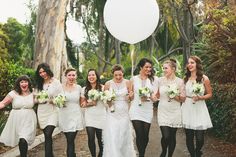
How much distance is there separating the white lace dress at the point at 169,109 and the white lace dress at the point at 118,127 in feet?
2.10

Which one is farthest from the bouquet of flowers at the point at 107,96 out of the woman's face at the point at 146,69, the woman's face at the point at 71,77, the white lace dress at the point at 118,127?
the woman's face at the point at 146,69

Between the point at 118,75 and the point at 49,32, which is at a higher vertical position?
the point at 49,32

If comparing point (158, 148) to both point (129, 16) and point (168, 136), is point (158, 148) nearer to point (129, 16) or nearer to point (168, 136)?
point (168, 136)

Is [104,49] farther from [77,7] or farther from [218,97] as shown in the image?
[218,97]

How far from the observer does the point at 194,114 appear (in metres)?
7.57

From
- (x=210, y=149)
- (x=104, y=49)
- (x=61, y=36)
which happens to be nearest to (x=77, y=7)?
(x=104, y=49)

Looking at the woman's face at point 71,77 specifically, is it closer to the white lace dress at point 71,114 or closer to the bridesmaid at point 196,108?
the white lace dress at point 71,114

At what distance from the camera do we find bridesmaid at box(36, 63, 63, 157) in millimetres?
7562

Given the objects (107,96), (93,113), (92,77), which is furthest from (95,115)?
(92,77)

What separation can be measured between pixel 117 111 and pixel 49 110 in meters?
1.22

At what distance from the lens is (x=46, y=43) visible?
45.2 feet

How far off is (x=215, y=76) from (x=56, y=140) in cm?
→ 450

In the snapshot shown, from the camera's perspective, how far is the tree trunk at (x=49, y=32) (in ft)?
45.1

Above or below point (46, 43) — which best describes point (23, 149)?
below
